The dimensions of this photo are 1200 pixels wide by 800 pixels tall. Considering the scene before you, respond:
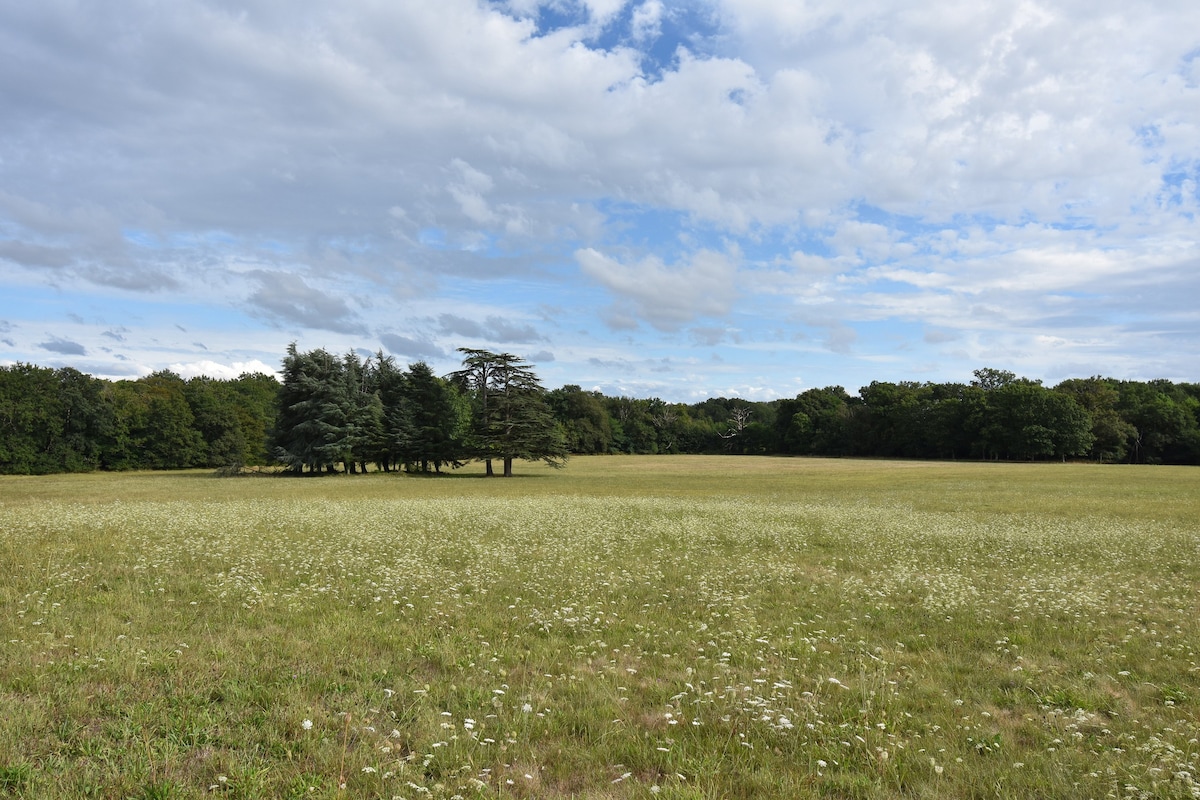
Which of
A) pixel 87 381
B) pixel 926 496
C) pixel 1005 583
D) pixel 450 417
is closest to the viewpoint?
pixel 1005 583

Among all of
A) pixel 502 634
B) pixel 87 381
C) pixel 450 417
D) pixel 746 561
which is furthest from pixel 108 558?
pixel 87 381

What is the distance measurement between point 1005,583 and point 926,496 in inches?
1141

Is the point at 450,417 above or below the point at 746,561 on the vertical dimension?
above

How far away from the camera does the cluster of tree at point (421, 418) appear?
64812 millimetres

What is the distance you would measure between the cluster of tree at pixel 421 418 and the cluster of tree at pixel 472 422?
154 mm

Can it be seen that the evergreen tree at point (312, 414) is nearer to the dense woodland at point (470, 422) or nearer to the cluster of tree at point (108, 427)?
the dense woodland at point (470, 422)

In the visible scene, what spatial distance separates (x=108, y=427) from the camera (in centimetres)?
8194

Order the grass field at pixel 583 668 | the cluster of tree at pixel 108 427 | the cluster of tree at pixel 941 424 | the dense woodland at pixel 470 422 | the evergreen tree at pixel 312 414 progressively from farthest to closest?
1. the cluster of tree at pixel 941 424
2. the cluster of tree at pixel 108 427
3. the dense woodland at pixel 470 422
4. the evergreen tree at pixel 312 414
5. the grass field at pixel 583 668

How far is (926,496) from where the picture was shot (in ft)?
136

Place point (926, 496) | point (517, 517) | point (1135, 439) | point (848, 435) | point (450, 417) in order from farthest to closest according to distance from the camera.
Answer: point (848, 435)
point (1135, 439)
point (450, 417)
point (926, 496)
point (517, 517)

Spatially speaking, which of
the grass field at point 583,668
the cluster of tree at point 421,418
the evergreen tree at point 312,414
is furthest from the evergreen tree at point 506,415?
the grass field at point 583,668

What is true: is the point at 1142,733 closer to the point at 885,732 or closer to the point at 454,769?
the point at 885,732

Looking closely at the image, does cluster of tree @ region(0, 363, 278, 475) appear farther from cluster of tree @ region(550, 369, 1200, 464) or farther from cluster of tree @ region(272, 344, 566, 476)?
cluster of tree @ region(550, 369, 1200, 464)

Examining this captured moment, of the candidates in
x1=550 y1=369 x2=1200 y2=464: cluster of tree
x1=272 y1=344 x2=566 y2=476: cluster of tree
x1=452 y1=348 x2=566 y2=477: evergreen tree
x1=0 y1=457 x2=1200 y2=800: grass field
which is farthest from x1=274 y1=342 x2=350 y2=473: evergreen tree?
x1=550 y1=369 x2=1200 y2=464: cluster of tree
